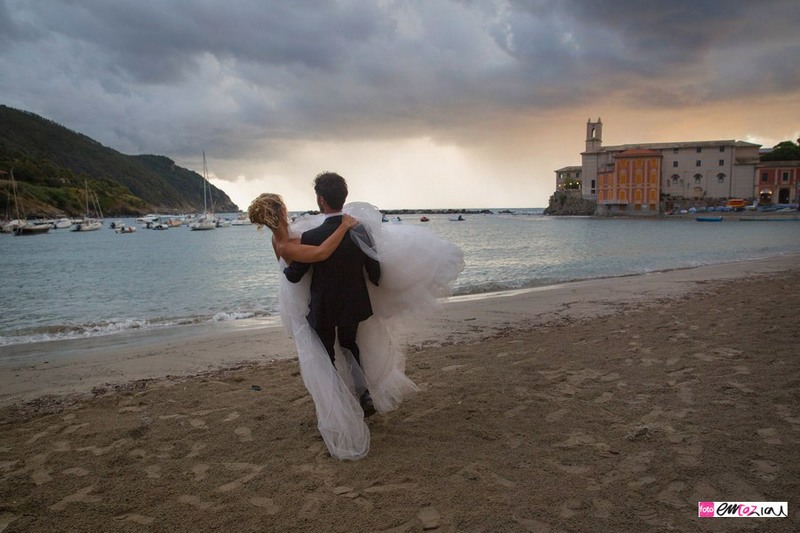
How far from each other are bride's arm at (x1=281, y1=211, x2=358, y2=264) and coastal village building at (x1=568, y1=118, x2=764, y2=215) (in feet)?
370

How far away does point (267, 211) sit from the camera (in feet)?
13.0

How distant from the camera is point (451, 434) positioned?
4.39 metres

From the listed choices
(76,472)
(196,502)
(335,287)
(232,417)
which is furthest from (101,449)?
(335,287)

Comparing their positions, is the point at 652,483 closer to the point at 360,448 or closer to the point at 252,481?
the point at 360,448

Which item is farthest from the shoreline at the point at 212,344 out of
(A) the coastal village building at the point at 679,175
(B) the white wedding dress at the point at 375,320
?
(A) the coastal village building at the point at 679,175

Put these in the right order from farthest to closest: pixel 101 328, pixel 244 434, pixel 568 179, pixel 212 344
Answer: pixel 568 179 < pixel 101 328 < pixel 212 344 < pixel 244 434

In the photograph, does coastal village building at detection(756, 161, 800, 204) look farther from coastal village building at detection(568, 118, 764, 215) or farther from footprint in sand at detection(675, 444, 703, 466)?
footprint in sand at detection(675, 444, 703, 466)

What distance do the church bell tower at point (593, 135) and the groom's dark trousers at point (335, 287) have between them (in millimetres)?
125109

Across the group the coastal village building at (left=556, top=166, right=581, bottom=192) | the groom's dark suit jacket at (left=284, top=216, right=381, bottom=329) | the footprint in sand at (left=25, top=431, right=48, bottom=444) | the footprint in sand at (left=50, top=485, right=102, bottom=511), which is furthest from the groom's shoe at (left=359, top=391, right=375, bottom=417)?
the coastal village building at (left=556, top=166, right=581, bottom=192)

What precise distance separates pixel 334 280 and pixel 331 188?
30.8 inches

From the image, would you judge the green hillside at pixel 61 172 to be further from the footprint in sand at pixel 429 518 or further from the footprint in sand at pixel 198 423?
the footprint in sand at pixel 429 518

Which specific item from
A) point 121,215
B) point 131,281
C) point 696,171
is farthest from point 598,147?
point 121,215

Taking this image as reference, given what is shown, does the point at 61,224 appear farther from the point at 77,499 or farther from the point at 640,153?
the point at 640,153

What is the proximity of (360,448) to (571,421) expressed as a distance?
195 cm
